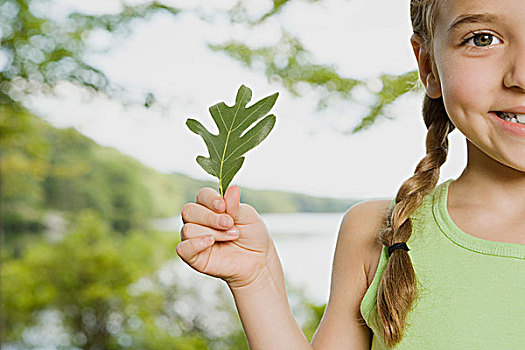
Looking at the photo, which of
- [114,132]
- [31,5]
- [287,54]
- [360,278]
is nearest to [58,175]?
[114,132]

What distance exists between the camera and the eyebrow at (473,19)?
0.84m

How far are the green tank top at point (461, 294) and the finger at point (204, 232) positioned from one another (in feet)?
0.76

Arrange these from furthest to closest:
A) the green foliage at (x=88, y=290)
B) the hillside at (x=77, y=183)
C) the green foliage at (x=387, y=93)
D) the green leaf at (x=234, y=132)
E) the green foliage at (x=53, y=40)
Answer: the hillside at (x=77, y=183)
the green foliage at (x=88, y=290)
the green foliage at (x=53, y=40)
the green foliage at (x=387, y=93)
the green leaf at (x=234, y=132)

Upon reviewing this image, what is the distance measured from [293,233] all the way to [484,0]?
3878mm

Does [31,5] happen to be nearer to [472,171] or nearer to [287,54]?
[287,54]

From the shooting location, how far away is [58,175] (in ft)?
16.4

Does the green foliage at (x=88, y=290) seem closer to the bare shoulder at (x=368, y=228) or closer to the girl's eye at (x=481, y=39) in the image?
the bare shoulder at (x=368, y=228)

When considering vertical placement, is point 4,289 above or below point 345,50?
below

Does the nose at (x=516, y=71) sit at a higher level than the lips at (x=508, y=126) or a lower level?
higher

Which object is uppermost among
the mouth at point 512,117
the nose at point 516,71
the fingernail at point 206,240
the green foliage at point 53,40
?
the nose at point 516,71

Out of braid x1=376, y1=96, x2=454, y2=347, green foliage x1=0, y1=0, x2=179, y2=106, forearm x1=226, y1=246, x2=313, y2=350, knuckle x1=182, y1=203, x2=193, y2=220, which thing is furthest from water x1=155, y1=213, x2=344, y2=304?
knuckle x1=182, y1=203, x2=193, y2=220

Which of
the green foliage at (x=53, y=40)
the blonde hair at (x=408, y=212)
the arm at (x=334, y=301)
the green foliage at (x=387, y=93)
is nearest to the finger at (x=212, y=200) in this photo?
the arm at (x=334, y=301)

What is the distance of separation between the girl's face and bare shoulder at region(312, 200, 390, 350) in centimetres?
22

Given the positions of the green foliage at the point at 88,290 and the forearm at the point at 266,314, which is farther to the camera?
the green foliage at the point at 88,290
